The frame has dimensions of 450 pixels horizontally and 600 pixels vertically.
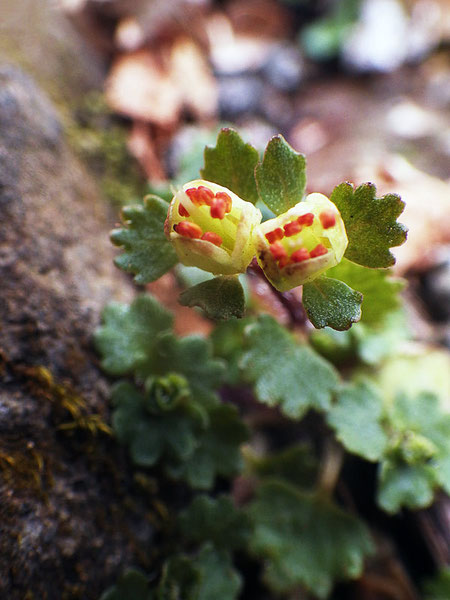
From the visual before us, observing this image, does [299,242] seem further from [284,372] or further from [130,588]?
[130,588]

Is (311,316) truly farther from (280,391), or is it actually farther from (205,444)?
(205,444)

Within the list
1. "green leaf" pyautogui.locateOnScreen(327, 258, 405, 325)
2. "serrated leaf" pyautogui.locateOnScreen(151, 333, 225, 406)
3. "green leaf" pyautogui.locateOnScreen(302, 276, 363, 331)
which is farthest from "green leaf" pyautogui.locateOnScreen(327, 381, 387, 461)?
"green leaf" pyautogui.locateOnScreen(302, 276, 363, 331)

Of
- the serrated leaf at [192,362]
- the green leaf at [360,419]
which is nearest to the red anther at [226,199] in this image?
the serrated leaf at [192,362]

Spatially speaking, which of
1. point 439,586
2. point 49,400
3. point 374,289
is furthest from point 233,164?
point 439,586

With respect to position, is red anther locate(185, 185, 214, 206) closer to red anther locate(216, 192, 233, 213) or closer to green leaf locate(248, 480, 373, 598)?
red anther locate(216, 192, 233, 213)

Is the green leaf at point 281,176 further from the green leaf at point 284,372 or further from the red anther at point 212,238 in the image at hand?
the green leaf at point 284,372

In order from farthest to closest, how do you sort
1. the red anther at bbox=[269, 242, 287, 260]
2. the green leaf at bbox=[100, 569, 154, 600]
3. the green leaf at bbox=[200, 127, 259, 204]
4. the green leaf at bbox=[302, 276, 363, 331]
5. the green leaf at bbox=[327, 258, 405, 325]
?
the green leaf at bbox=[327, 258, 405, 325] → the green leaf at bbox=[100, 569, 154, 600] → the green leaf at bbox=[200, 127, 259, 204] → the green leaf at bbox=[302, 276, 363, 331] → the red anther at bbox=[269, 242, 287, 260]

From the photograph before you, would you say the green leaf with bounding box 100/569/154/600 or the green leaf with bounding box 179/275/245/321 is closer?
the green leaf with bounding box 179/275/245/321
